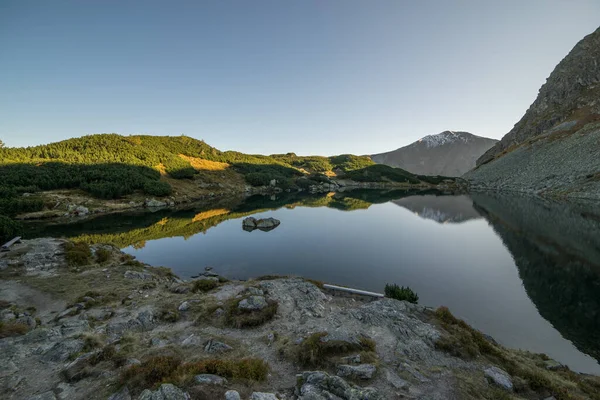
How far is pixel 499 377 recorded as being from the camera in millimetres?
8258

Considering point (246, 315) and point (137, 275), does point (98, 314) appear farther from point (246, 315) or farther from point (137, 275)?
point (246, 315)

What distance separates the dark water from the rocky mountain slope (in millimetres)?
25125

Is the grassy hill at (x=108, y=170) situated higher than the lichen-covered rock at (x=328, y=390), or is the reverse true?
the grassy hill at (x=108, y=170)

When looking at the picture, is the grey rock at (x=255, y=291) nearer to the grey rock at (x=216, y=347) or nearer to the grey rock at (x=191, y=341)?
the grey rock at (x=191, y=341)

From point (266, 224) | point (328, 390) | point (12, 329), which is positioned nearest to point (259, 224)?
point (266, 224)

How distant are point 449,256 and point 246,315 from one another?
2227 centimetres

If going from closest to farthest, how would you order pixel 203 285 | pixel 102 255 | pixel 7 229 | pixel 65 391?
pixel 65 391 → pixel 203 285 → pixel 102 255 → pixel 7 229

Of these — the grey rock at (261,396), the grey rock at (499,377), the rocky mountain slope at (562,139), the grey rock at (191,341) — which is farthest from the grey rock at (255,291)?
the rocky mountain slope at (562,139)

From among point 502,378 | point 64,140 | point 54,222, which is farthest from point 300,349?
point 64,140

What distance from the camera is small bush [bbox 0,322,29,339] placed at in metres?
9.76

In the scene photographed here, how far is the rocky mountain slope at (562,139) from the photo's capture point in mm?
62875

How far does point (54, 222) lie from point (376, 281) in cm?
5195

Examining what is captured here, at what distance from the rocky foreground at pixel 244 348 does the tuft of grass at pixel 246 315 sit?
61 millimetres

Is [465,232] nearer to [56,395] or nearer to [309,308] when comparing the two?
[309,308]
